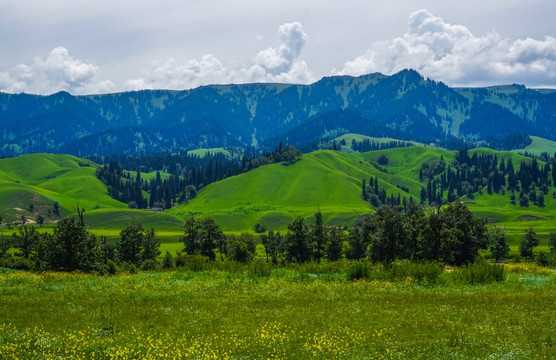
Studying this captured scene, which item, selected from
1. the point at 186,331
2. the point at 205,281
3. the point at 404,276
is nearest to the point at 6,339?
the point at 186,331

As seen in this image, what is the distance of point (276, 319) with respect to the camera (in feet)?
87.5

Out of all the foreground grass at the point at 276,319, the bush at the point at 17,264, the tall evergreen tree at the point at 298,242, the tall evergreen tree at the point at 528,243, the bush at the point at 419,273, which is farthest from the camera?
the tall evergreen tree at the point at 528,243

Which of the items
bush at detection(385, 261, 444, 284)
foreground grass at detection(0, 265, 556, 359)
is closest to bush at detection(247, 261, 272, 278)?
foreground grass at detection(0, 265, 556, 359)

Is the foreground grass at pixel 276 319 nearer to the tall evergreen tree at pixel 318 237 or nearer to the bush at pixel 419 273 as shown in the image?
the bush at pixel 419 273

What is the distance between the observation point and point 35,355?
2044 cm

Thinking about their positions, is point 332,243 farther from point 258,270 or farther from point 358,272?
point 358,272

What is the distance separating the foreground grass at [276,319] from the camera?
2091 cm

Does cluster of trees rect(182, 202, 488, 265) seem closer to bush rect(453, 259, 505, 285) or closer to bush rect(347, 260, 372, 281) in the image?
bush rect(453, 259, 505, 285)

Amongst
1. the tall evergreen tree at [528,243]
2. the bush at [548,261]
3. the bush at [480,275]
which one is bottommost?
the tall evergreen tree at [528,243]

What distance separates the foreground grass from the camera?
2091 cm

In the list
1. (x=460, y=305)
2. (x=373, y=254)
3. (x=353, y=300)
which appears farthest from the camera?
(x=373, y=254)

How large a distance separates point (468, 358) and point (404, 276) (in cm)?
2039

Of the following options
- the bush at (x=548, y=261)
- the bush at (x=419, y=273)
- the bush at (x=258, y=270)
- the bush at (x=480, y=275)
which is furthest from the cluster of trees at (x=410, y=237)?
the bush at (x=258, y=270)

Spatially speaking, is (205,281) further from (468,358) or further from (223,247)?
(223,247)
